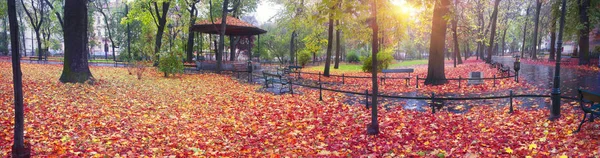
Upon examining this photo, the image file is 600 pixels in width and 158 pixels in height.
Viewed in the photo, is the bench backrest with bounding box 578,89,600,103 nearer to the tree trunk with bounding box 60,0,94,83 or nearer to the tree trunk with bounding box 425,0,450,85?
the tree trunk with bounding box 425,0,450,85

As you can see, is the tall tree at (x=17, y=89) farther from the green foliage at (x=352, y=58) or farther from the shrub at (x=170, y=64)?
the green foliage at (x=352, y=58)

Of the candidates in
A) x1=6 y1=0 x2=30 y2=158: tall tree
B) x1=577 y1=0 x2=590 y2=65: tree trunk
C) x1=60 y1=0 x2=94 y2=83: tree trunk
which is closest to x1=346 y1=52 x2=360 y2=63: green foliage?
x1=577 y1=0 x2=590 y2=65: tree trunk

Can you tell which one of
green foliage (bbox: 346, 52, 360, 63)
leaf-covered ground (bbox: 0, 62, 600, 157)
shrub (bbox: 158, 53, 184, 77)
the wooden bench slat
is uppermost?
green foliage (bbox: 346, 52, 360, 63)

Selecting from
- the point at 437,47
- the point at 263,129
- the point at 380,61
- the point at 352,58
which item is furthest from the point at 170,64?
the point at 352,58

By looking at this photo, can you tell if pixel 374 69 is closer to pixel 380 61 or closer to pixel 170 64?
pixel 170 64

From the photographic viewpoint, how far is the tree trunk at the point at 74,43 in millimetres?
12570

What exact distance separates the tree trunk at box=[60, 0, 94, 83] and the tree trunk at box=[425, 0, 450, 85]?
14.0 metres

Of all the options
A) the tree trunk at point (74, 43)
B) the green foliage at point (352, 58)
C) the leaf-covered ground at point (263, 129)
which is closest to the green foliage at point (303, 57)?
the green foliage at point (352, 58)

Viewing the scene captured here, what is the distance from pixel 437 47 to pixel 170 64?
524 inches

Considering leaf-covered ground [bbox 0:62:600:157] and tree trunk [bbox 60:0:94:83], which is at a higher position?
Answer: tree trunk [bbox 60:0:94:83]

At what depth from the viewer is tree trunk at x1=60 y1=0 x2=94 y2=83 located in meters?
12.6

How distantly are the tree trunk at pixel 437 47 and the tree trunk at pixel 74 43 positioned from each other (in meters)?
A: 14.0

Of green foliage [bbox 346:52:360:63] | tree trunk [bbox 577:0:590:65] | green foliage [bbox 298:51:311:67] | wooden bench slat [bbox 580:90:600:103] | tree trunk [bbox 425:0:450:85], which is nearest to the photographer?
wooden bench slat [bbox 580:90:600:103]

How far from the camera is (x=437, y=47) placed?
1527 centimetres
